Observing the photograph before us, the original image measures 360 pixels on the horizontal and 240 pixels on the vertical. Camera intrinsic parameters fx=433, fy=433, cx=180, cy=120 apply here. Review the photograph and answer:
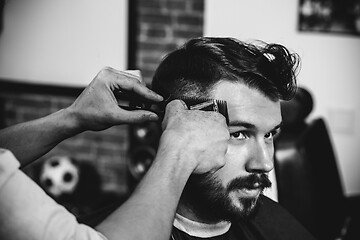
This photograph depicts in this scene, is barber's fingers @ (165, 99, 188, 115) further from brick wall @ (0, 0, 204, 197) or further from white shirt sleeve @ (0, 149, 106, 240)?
brick wall @ (0, 0, 204, 197)

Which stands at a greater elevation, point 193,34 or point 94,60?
point 193,34

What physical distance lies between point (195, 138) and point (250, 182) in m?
0.64

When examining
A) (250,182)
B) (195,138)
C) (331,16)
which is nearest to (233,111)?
(250,182)

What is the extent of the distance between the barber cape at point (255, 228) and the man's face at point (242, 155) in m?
0.11

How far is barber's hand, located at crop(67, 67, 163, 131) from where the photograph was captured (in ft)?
4.55

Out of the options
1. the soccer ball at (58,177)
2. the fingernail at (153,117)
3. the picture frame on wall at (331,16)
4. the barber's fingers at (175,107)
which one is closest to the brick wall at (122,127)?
the soccer ball at (58,177)

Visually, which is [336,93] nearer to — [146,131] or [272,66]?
[146,131]

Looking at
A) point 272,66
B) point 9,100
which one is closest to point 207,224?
point 272,66

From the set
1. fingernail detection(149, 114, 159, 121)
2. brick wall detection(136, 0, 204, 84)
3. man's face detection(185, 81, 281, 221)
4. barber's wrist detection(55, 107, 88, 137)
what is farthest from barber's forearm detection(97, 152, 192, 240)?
brick wall detection(136, 0, 204, 84)

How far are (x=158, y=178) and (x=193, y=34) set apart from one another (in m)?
3.38

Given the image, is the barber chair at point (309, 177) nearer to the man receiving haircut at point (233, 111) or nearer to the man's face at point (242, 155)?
the man receiving haircut at point (233, 111)

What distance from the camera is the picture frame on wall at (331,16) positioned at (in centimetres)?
412

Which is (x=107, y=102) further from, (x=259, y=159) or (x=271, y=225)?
(x=271, y=225)

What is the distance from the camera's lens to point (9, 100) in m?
4.50
